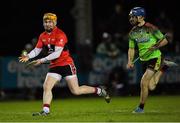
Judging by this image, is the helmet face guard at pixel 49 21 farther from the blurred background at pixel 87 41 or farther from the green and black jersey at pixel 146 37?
the blurred background at pixel 87 41

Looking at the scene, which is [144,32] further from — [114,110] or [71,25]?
[71,25]

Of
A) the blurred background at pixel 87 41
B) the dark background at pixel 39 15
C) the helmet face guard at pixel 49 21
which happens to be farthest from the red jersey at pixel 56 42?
the dark background at pixel 39 15

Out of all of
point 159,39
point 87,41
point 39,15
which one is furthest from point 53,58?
point 39,15

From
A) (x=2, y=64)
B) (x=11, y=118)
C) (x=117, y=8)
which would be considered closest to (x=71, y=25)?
(x=117, y=8)

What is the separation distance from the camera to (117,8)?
25.8m

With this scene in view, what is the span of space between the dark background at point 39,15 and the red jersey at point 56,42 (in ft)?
38.8

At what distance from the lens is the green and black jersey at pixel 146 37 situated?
16.2m

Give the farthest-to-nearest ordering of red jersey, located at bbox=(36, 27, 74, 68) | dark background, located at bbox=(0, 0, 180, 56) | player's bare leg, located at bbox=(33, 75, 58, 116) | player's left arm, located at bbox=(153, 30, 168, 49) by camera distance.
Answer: dark background, located at bbox=(0, 0, 180, 56) < player's left arm, located at bbox=(153, 30, 168, 49) < red jersey, located at bbox=(36, 27, 74, 68) < player's bare leg, located at bbox=(33, 75, 58, 116)

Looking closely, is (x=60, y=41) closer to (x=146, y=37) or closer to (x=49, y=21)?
(x=49, y=21)

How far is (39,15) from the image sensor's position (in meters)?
28.6

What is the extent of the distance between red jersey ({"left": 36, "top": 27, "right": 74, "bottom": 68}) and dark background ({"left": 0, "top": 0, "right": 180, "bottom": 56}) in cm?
1183

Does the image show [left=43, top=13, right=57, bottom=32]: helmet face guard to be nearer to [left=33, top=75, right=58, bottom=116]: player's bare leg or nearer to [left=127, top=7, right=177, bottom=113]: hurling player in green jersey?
[left=33, top=75, right=58, bottom=116]: player's bare leg

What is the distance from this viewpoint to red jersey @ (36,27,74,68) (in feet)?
51.9

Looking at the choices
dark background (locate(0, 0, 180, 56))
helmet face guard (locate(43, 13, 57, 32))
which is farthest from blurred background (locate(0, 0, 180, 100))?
helmet face guard (locate(43, 13, 57, 32))
